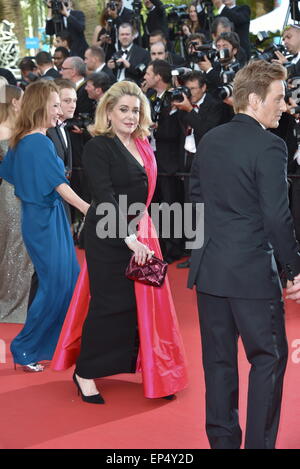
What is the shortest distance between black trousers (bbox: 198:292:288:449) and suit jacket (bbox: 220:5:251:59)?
6384mm

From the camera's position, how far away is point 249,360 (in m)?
3.15

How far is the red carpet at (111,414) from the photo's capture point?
363 cm

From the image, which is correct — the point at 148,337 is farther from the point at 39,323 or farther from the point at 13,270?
the point at 13,270

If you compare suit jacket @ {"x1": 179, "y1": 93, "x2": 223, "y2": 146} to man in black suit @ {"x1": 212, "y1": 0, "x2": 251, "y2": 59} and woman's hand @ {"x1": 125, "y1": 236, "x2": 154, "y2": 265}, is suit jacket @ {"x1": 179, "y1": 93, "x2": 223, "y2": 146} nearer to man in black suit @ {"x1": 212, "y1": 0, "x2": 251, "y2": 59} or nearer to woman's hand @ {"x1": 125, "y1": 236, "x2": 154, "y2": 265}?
man in black suit @ {"x1": 212, "y1": 0, "x2": 251, "y2": 59}

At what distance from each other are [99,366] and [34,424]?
482mm

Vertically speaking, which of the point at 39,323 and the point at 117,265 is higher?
the point at 117,265

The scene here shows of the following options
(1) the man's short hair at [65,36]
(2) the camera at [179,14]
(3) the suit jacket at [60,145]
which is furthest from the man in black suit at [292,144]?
(1) the man's short hair at [65,36]

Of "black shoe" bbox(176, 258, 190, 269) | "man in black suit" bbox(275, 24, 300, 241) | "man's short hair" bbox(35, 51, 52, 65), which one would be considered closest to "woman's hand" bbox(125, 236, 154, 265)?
"man in black suit" bbox(275, 24, 300, 241)

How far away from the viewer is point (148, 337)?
4.14m

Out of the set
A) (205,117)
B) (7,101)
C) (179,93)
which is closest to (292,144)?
(205,117)

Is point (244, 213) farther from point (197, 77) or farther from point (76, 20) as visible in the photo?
point (76, 20)

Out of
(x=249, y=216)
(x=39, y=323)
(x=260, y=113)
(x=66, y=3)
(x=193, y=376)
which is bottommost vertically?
(x=193, y=376)

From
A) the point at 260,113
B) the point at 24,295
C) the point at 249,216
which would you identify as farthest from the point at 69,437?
the point at 24,295

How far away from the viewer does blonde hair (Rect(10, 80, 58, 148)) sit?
4.59 metres
